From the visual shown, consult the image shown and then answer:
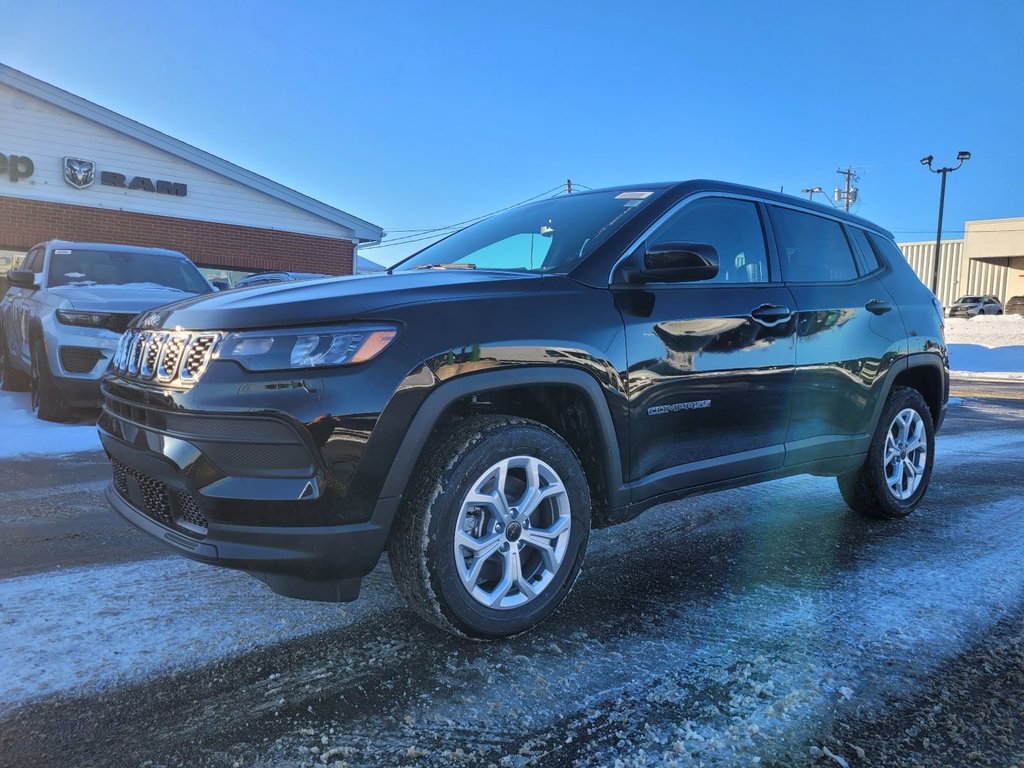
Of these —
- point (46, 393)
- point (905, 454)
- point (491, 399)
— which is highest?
point (491, 399)

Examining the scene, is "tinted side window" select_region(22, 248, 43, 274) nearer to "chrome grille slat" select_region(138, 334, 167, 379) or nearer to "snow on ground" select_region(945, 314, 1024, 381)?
"chrome grille slat" select_region(138, 334, 167, 379)

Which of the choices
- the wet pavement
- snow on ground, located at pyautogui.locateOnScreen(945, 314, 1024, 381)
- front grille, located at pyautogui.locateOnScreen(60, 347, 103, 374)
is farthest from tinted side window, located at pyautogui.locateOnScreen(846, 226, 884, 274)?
snow on ground, located at pyautogui.locateOnScreen(945, 314, 1024, 381)

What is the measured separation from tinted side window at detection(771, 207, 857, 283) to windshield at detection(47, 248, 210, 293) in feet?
19.8

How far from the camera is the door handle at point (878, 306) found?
408 cm

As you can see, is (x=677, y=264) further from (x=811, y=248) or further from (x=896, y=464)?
(x=896, y=464)

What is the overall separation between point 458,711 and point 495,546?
1.93 ft

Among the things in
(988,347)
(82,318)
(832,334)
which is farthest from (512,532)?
(988,347)

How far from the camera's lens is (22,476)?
4996 mm

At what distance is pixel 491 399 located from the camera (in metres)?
2.66

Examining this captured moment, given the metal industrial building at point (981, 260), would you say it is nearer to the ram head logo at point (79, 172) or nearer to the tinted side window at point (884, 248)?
the ram head logo at point (79, 172)

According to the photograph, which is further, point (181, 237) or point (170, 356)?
point (181, 237)

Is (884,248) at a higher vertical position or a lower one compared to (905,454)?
higher

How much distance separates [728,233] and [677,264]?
84 centimetres

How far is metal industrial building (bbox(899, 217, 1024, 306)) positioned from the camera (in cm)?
4553
